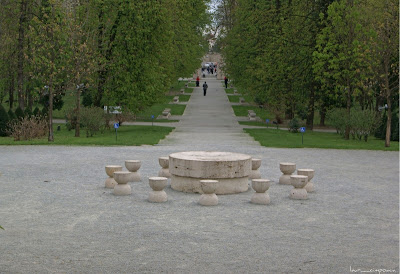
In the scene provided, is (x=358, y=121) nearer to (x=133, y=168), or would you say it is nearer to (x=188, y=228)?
(x=133, y=168)

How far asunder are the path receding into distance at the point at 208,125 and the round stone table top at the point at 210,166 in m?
11.5

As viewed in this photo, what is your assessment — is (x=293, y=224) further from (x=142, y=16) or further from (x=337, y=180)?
(x=142, y=16)

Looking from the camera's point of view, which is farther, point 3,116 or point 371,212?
point 3,116

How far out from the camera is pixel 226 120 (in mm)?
44719

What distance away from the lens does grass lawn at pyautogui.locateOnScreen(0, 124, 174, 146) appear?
2606cm

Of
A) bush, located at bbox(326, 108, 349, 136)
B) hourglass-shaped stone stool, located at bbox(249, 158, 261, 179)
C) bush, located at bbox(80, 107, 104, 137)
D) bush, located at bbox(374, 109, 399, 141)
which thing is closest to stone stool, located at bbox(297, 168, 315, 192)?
hourglass-shaped stone stool, located at bbox(249, 158, 261, 179)

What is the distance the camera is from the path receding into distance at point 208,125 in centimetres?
2897

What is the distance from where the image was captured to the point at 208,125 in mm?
40375

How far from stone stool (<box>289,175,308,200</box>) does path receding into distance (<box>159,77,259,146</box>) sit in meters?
12.3

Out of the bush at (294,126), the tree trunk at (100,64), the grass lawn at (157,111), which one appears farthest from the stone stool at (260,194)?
the grass lawn at (157,111)

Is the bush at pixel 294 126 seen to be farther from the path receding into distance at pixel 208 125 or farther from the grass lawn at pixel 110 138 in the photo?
the grass lawn at pixel 110 138

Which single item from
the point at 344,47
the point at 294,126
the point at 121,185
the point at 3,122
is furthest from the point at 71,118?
the point at 121,185

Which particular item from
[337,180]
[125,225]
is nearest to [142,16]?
[337,180]

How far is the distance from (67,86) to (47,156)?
10.6 meters
